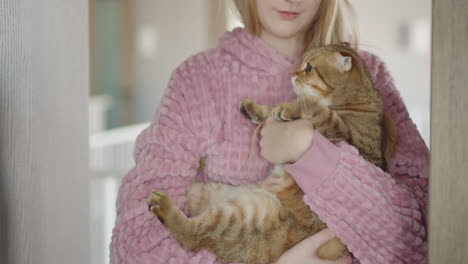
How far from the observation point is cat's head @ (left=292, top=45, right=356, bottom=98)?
2.10 feet

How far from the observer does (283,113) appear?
25.4 inches

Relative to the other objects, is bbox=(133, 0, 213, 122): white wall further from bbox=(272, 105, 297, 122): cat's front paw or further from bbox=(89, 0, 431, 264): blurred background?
bbox=(272, 105, 297, 122): cat's front paw

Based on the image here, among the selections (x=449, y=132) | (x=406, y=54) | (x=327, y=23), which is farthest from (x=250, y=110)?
(x=406, y=54)

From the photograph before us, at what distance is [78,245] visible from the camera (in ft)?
2.82

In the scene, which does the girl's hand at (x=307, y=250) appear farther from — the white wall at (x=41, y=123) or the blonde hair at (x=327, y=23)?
the white wall at (x=41, y=123)

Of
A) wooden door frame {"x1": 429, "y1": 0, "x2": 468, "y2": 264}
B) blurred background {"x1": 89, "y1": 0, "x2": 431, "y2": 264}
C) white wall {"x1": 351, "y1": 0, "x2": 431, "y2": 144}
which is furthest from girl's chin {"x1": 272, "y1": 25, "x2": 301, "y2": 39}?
white wall {"x1": 351, "y1": 0, "x2": 431, "y2": 144}

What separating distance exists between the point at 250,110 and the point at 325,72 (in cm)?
10

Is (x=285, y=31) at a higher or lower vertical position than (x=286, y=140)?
higher

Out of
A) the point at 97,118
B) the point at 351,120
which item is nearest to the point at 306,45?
the point at 351,120

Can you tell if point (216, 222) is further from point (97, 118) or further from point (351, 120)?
point (97, 118)

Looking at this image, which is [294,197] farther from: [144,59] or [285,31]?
[144,59]

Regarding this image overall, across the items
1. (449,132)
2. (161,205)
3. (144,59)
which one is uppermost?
(449,132)

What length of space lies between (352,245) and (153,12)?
3261 mm

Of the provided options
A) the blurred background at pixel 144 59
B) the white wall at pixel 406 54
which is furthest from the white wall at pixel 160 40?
the white wall at pixel 406 54
